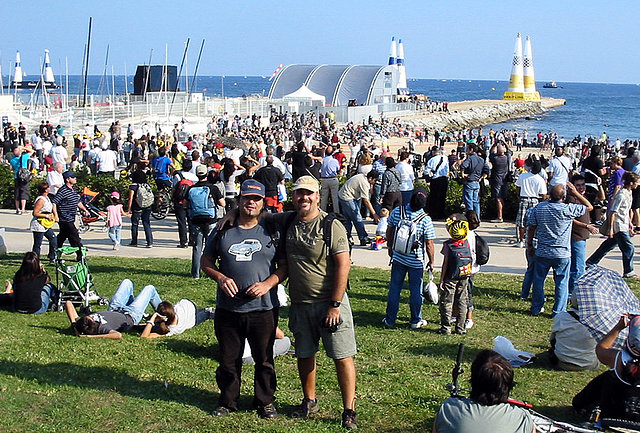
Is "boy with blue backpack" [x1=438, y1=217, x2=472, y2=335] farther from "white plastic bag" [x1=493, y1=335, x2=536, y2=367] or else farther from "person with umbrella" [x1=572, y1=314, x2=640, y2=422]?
"person with umbrella" [x1=572, y1=314, x2=640, y2=422]

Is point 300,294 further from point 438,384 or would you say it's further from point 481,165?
point 481,165

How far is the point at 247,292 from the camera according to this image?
525 cm

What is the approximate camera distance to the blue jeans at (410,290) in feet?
26.6

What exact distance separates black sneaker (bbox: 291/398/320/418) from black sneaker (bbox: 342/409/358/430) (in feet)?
0.99

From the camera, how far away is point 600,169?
48.5ft

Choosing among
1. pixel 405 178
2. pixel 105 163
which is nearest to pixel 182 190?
pixel 405 178

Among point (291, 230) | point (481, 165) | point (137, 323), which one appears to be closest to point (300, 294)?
point (291, 230)

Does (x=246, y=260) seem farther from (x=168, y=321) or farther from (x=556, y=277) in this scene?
(x=556, y=277)

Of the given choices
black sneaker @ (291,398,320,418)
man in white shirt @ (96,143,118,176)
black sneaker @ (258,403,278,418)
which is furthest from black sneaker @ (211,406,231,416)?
man in white shirt @ (96,143,118,176)

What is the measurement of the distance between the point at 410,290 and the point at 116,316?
309 centimetres

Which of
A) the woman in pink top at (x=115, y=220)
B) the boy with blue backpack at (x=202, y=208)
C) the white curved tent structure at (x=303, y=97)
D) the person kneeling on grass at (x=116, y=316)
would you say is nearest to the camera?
the person kneeling on grass at (x=116, y=316)

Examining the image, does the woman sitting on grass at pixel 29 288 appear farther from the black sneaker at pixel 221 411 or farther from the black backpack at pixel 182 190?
the black sneaker at pixel 221 411

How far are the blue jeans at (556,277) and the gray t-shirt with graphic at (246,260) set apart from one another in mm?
4320

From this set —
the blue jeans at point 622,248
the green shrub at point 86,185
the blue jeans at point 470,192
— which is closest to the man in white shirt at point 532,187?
the blue jeans at point 622,248
